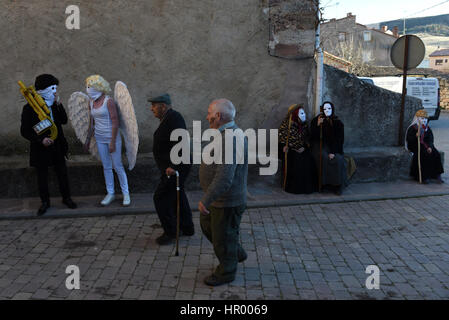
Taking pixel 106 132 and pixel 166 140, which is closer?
pixel 166 140

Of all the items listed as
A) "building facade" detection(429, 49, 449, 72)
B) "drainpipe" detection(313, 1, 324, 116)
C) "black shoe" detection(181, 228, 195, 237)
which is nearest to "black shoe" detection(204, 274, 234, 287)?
"black shoe" detection(181, 228, 195, 237)

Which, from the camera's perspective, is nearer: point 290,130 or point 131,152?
point 131,152

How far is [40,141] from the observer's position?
18.5ft

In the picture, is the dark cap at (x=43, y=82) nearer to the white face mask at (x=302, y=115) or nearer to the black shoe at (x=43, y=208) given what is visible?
the black shoe at (x=43, y=208)

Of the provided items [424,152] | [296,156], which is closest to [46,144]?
[296,156]

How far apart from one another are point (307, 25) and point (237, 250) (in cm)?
444

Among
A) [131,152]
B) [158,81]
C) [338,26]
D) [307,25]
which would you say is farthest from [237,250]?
[338,26]

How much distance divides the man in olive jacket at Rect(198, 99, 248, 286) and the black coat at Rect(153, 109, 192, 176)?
0.92 meters

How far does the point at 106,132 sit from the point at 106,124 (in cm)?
12

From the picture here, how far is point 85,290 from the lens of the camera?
12.7 feet

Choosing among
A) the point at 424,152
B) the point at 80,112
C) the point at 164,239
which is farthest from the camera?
the point at 424,152

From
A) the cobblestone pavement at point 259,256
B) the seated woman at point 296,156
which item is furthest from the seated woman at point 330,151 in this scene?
the cobblestone pavement at point 259,256

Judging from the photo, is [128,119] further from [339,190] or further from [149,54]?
[339,190]
